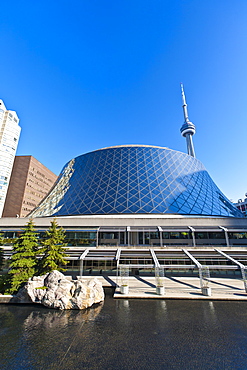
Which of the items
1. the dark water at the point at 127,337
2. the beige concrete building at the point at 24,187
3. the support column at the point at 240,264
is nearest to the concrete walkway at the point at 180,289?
the support column at the point at 240,264

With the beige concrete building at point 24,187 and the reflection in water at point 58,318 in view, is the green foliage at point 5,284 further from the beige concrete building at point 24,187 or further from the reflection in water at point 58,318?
the beige concrete building at point 24,187

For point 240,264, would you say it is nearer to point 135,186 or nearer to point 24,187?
point 135,186

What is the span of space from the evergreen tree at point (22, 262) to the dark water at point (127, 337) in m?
2.33

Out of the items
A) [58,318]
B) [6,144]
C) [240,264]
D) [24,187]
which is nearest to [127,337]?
[58,318]

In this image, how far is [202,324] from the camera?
10305 millimetres

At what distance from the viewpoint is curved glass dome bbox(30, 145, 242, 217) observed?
3338 cm

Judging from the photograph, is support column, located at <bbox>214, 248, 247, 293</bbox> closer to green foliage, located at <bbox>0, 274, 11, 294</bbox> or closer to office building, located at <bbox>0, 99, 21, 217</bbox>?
green foliage, located at <bbox>0, 274, 11, 294</bbox>

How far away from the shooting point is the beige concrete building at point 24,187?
2665 inches

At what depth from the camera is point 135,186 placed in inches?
1448

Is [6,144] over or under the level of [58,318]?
over

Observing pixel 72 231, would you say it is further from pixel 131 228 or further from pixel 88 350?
pixel 88 350

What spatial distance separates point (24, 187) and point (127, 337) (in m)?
73.3

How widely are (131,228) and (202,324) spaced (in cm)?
1773

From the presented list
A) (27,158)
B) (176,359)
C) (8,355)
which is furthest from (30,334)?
(27,158)
